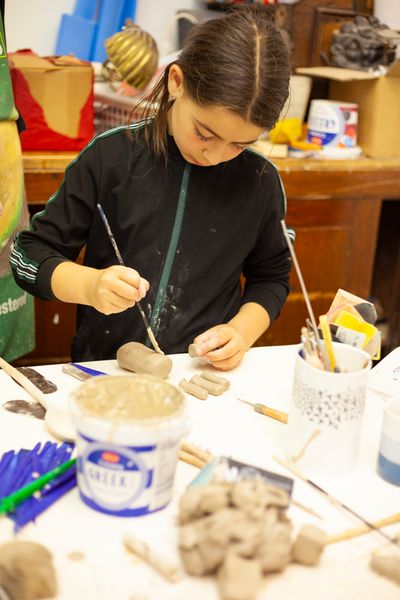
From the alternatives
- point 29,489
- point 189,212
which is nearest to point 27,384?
point 29,489

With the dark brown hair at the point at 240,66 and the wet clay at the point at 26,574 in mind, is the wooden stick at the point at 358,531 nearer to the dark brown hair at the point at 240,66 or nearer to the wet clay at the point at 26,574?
the wet clay at the point at 26,574

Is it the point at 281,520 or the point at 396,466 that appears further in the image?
the point at 396,466

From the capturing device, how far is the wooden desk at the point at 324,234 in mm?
2225

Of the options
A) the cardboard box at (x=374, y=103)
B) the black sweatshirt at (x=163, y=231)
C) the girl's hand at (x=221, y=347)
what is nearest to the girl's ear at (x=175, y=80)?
the black sweatshirt at (x=163, y=231)

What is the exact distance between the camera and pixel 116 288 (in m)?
1.04

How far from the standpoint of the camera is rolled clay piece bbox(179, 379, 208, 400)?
104cm

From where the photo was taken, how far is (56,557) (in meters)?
0.69

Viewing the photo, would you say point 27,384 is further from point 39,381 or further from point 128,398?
point 128,398

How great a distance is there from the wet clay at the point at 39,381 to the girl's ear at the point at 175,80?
54 cm

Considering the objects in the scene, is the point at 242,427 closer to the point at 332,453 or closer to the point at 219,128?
the point at 332,453

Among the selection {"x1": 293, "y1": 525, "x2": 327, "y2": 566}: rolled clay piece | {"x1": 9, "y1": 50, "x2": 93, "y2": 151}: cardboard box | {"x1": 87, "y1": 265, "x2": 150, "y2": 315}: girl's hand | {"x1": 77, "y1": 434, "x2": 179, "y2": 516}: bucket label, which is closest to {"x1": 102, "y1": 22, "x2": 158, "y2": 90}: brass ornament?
{"x1": 9, "y1": 50, "x2": 93, "y2": 151}: cardboard box

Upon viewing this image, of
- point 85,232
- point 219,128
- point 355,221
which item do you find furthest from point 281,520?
point 355,221

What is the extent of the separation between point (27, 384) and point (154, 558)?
428 millimetres

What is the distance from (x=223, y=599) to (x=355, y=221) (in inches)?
75.5
